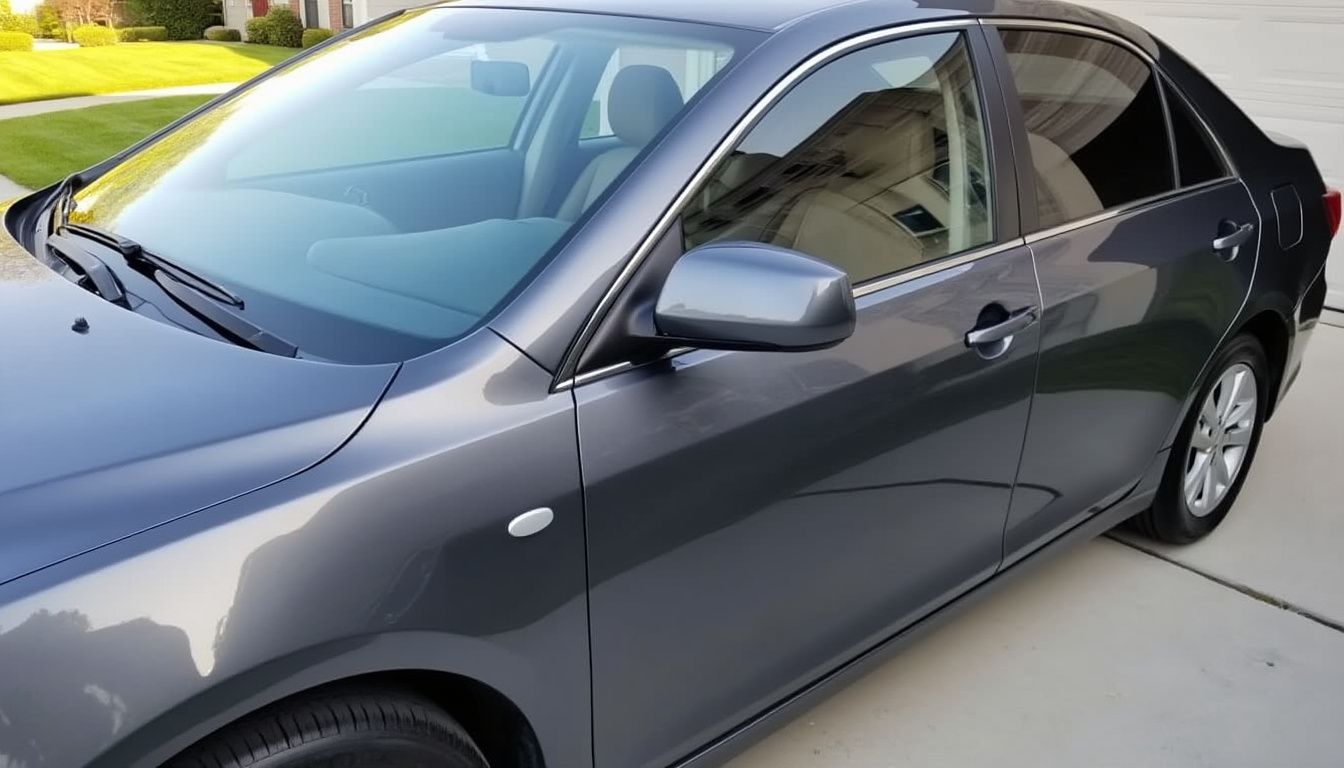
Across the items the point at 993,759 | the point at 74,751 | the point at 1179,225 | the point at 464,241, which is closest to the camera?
the point at 74,751

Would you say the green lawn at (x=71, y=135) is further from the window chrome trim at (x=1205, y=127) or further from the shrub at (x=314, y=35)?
the shrub at (x=314, y=35)

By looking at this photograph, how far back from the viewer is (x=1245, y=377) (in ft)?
11.5

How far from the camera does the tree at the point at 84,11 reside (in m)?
35.7

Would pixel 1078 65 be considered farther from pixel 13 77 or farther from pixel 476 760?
pixel 13 77

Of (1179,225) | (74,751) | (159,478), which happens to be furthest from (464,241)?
(1179,225)

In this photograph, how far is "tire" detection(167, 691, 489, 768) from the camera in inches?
56.5

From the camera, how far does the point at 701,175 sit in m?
1.94

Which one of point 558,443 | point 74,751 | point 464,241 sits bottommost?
point 74,751

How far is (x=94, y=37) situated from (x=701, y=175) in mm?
31315

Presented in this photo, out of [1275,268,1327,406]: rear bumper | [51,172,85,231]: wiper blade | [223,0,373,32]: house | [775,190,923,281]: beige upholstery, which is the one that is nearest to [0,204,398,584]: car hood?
[51,172,85,231]: wiper blade

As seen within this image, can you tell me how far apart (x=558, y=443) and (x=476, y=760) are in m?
0.47

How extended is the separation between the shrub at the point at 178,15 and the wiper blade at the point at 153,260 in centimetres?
3541

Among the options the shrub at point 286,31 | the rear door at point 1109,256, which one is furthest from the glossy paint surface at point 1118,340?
the shrub at point 286,31

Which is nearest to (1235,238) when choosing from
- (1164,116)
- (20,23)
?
(1164,116)
